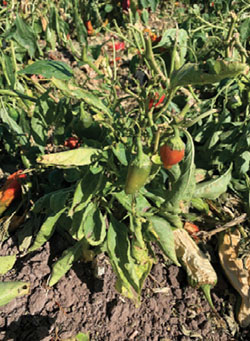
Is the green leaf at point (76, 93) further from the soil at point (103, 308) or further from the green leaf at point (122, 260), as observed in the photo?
the soil at point (103, 308)

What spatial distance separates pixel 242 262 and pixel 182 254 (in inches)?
12.5

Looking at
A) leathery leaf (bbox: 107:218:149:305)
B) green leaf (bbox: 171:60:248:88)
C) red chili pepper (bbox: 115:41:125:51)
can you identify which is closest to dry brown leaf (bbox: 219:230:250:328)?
leathery leaf (bbox: 107:218:149:305)

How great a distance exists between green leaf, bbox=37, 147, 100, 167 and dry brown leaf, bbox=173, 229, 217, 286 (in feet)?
2.42

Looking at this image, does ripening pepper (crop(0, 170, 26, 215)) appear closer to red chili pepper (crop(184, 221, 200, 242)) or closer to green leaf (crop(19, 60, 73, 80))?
green leaf (crop(19, 60, 73, 80))

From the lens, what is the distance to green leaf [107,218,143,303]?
1331 mm

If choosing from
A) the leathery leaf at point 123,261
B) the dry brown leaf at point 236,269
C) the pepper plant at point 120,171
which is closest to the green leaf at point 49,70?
the pepper plant at point 120,171

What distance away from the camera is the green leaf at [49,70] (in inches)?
46.7

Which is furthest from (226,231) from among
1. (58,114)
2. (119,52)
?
(119,52)

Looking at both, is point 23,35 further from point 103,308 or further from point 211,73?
point 103,308

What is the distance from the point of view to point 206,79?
2.34 feet

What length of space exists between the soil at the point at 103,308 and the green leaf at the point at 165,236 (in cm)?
41

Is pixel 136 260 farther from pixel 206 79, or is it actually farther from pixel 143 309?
pixel 206 79

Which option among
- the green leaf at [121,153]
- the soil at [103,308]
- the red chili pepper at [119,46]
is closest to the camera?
the green leaf at [121,153]

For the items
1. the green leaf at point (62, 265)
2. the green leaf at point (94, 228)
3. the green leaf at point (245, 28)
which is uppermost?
the green leaf at point (245, 28)
